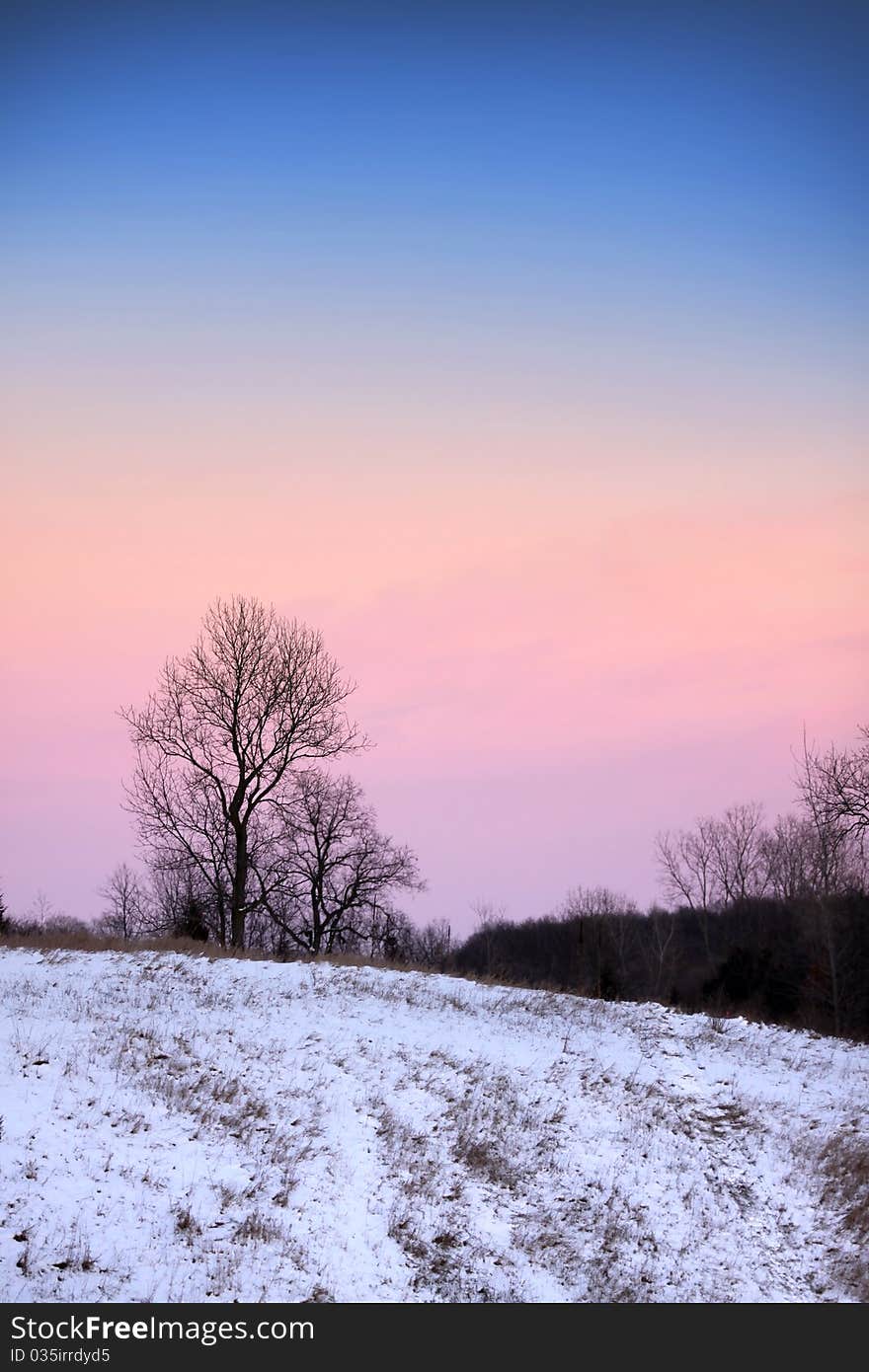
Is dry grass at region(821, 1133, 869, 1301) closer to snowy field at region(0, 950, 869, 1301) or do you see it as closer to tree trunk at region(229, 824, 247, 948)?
snowy field at region(0, 950, 869, 1301)

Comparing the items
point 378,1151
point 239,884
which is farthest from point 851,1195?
point 239,884

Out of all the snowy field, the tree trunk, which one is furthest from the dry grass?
the tree trunk

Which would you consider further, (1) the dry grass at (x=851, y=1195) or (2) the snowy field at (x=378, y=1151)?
(1) the dry grass at (x=851, y=1195)

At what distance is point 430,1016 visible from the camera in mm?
23031

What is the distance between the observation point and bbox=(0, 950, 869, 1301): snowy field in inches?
447

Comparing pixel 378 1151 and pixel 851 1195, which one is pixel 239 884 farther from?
pixel 851 1195

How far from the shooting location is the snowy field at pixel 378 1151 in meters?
11.4

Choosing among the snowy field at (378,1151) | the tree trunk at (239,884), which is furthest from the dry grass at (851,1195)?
the tree trunk at (239,884)

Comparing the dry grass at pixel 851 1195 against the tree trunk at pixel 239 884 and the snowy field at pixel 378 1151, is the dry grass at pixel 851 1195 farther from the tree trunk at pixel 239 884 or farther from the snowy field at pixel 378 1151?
the tree trunk at pixel 239 884

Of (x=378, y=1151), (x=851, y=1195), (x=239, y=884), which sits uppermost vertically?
(x=239, y=884)

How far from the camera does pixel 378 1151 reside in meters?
14.9
